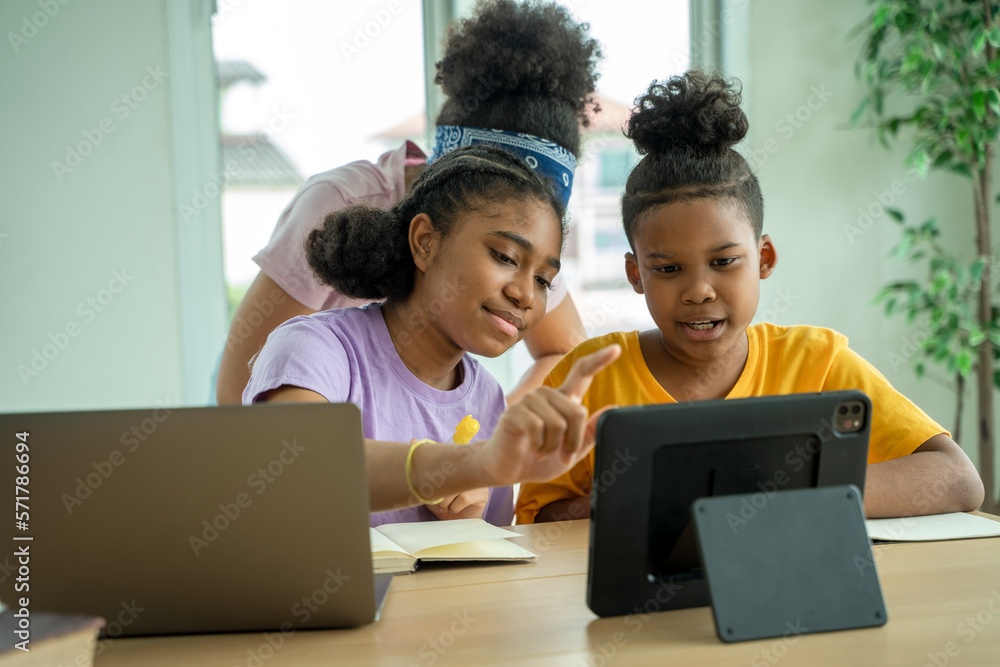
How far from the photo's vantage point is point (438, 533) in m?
1.10

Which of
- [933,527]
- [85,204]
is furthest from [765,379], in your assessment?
[85,204]

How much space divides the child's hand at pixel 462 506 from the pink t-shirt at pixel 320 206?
512 mm

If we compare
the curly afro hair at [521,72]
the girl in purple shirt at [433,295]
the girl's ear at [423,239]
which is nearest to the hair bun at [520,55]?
the curly afro hair at [521,72]

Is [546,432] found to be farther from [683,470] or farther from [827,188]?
[827,188]

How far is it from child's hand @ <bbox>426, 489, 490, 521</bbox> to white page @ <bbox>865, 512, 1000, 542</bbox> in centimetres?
53

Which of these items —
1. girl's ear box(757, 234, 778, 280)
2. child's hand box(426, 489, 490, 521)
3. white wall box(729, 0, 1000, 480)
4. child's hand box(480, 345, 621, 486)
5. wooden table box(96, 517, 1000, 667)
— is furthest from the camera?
white wall box(729, 0, 1000, 480)

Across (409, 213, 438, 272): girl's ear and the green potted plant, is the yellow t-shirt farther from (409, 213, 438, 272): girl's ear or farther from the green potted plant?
the green potted plant

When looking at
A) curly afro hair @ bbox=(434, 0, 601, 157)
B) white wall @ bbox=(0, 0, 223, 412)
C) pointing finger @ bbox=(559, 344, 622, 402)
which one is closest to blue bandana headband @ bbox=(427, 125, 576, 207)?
curly afro hair @ bbox=(434, 0, 601, 157)

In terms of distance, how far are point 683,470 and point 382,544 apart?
41cm

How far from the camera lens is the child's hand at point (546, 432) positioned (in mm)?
861

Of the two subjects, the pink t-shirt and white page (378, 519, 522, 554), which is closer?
white page (378, 519, 522, 554)

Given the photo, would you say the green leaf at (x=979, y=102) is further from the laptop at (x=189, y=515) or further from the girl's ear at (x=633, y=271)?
the laptop at (x=189, y=515)

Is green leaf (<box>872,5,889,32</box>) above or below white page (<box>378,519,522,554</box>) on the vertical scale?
above

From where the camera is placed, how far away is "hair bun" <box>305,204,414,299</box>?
4.72 feet
